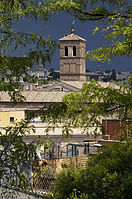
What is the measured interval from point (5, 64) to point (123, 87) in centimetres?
567

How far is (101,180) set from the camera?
8.52m

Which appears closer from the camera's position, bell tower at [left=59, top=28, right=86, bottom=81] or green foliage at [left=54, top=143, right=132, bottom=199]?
green foliage at [left=54, top=143, right=132, bottom=199]

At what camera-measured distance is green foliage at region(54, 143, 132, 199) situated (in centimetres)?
826

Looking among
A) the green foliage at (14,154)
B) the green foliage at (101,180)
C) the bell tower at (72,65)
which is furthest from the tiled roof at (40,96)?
the bell tower at (72,65)

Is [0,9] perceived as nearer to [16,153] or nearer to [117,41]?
[16,153]

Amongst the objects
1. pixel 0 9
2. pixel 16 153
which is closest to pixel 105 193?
pixel 16 153

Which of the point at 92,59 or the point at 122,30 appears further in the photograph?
the point at 92,59

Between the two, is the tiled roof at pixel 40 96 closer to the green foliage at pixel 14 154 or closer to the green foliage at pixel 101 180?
the green foliage at pixel 101 180

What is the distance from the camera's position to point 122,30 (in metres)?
10.7

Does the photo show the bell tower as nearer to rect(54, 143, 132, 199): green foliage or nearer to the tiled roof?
the tiled roof

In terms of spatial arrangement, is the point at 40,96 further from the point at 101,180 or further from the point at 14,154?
the point at 14,154

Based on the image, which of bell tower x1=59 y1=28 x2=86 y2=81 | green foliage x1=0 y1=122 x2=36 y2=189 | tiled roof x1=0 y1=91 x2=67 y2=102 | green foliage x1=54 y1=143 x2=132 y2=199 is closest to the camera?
green foliage x1=0 y1=122 x2=36 y2=189

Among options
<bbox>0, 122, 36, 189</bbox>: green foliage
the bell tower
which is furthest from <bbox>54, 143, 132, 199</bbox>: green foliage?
the bell tower

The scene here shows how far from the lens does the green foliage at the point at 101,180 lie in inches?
325
